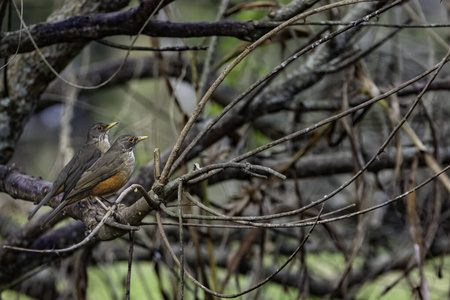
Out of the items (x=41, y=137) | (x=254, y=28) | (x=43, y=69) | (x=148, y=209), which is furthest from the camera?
(x=41, y=137)

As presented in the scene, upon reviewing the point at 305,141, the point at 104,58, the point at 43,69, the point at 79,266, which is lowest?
the point at 79,266

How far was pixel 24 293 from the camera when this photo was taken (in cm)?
421

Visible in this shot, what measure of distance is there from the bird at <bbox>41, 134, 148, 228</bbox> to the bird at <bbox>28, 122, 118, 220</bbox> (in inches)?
1.1

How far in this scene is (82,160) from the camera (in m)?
1.73

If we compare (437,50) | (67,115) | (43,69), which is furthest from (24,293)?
(437,50)

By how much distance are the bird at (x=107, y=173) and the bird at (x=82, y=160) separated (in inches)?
1.1

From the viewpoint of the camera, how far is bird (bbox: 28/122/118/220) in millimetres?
1679

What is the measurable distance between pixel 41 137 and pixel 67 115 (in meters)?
2.62

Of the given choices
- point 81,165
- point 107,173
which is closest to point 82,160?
point 81,165

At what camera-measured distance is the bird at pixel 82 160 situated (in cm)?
168

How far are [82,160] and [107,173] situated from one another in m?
0.13

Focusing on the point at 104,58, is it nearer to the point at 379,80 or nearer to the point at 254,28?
the point at 379,80

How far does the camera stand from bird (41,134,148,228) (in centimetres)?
164

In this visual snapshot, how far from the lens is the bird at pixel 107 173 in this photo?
5.38 feet
